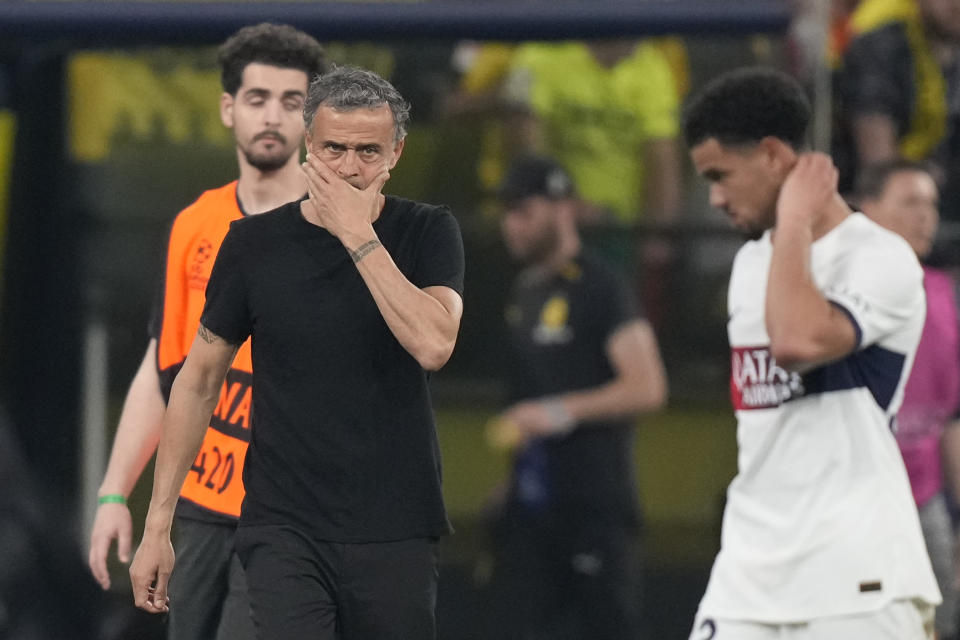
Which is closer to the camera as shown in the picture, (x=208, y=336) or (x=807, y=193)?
(x=208, y=336)

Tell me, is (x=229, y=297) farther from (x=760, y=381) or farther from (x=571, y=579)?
(x=571, y=579)

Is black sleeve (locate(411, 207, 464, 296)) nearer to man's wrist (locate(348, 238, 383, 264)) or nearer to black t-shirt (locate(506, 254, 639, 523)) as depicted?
man's wrist (locate(348, 238, 383, 264))

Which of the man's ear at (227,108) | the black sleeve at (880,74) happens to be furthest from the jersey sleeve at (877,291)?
the black sleeve at (880,74)

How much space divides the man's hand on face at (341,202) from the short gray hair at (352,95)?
0.13m

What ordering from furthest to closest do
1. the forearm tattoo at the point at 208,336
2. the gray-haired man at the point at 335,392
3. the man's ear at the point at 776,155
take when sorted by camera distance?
1. the man's ear at the point at 776,155
2. the forearm tattoo at the point at 208,336
3. the gray-haired man at the point at 335,392

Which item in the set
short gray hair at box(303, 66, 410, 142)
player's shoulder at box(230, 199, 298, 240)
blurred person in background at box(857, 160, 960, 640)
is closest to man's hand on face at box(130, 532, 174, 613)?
player's shoulder at box(230, 199, 298, 240)

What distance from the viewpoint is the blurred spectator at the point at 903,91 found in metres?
7.27

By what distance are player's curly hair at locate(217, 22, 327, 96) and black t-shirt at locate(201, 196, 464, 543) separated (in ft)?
3.69

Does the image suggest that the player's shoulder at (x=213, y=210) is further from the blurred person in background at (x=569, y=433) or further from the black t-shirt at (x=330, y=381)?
the blurred person in background at (x=569, y=433)

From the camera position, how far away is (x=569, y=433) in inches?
277

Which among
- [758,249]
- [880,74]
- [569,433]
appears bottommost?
[569,433]

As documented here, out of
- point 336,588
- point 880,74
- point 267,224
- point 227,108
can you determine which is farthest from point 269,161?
point 880,74

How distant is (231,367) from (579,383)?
2568 mm

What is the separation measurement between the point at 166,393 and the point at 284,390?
111 cm
